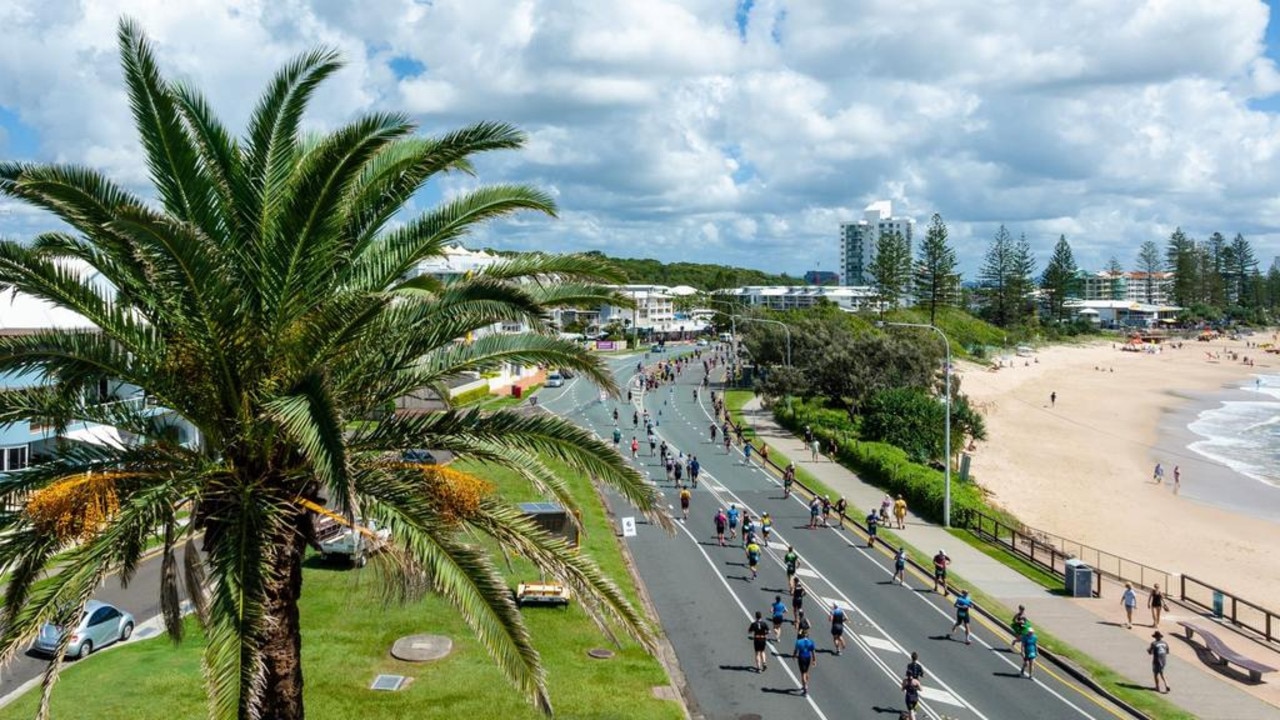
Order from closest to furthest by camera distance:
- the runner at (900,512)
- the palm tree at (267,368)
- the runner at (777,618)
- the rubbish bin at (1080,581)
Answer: the palm tree at (267,368), the runner at (777,618), the rubbish bin at (1080,581), the runner at (900,512)

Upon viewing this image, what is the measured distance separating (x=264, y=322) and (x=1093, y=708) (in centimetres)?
1649

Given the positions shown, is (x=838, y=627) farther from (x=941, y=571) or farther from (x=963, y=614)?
(x=941, y=571)

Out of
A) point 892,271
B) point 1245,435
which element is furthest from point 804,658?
point 892,271

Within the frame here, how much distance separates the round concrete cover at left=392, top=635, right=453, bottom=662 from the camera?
1761 centimetres

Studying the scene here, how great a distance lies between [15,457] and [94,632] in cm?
1261

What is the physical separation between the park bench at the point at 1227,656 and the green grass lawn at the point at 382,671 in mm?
11978

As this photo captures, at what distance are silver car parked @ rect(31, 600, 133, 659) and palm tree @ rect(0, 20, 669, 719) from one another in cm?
1017

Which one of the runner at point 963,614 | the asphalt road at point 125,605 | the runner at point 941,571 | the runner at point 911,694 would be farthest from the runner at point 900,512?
the asphalt road at point 125,605

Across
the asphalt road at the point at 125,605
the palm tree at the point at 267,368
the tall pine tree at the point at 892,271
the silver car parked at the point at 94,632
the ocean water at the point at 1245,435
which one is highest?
the tall pine tree at the point at 892,271

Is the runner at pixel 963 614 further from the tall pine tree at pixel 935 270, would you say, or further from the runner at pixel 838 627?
the tall pine tree at pixel 935 270

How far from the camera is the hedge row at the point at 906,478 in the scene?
35.1m

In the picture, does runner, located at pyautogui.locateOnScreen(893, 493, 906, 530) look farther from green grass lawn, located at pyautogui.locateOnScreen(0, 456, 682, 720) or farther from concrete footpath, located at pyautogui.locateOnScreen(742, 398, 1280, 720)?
green grass lawn, located at pyautogui.locateOnScreen(0, 456, 682, 720)

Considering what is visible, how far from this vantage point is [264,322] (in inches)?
326

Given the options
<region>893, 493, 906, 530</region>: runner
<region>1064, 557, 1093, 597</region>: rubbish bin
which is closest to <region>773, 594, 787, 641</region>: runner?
<region>1064, 557, 1093, 597</region>: rubbish bin
